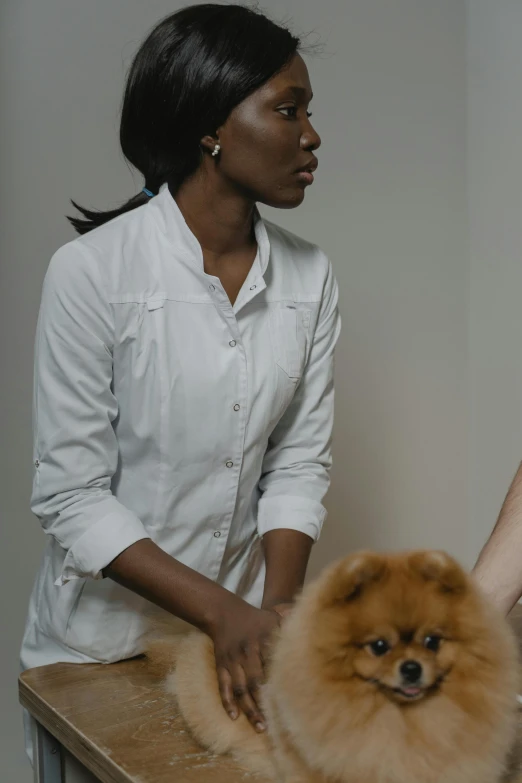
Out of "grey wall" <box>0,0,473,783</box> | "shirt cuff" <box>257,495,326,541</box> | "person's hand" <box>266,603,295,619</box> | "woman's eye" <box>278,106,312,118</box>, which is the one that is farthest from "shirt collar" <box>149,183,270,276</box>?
"grey wall" <box>0,0,473,783</box>

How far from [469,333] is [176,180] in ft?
6.56

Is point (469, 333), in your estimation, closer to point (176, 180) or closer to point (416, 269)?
point (416, 269)

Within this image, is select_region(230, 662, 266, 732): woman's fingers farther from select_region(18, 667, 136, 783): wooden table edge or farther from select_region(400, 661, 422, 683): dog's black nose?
select_region(400, 661, 422, 683): dog's black nose

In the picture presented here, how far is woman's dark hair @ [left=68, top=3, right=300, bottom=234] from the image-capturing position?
1.52 metres

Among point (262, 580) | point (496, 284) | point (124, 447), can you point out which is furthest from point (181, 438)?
point (496, 284)

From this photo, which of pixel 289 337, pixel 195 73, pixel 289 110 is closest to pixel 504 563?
pixel 289 337

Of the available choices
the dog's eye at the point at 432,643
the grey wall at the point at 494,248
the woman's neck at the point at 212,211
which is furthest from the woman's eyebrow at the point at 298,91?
the grey wall at the point at 494,248

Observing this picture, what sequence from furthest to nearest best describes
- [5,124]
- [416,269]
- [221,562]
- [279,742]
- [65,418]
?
[416,269] → [5,124] → [221,562] → [65,418] → [279,742]

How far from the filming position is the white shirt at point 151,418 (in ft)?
4.82

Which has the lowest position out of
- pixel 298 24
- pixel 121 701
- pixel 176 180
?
pixel 121 701

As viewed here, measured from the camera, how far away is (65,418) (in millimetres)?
1467

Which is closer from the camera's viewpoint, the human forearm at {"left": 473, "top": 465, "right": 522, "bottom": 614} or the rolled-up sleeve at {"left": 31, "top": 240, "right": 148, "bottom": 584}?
the human forearm at {"left": 473, "top": 465, "right": 522, "bottom": 614}

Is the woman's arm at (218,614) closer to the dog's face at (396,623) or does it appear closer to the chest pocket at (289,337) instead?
the dog's face at (396,623)

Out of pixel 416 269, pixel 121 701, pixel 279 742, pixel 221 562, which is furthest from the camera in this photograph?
pixel 416 269
